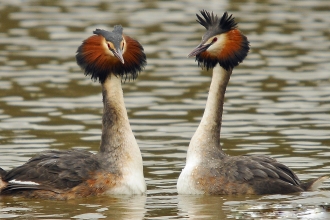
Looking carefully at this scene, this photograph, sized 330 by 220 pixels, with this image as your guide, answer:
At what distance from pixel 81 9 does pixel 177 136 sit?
12.5 meters

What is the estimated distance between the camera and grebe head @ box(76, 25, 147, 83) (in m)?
14.0

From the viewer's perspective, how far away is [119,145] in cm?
1390

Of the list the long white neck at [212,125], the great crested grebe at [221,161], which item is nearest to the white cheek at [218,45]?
the great crested grebe at [221,161]

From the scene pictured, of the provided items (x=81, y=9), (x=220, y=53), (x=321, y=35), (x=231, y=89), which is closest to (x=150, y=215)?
(x=220, y=53)

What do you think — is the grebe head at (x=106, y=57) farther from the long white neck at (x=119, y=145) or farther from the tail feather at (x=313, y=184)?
the tail feather at (x=313, y=184)

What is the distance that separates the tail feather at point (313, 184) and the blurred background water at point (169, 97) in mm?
139

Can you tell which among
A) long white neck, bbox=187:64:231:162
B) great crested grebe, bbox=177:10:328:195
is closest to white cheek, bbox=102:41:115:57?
great crested grebe, bbox=177:10:328:195

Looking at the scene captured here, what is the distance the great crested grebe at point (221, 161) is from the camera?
13.5 m

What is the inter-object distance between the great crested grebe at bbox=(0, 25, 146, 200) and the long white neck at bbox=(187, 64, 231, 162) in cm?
83

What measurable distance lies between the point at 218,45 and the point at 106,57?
1526 mm

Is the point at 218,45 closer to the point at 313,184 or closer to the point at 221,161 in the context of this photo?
the point at 221,161

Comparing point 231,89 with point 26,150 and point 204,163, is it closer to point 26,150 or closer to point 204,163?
point 26,150

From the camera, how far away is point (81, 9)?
29.1 metres

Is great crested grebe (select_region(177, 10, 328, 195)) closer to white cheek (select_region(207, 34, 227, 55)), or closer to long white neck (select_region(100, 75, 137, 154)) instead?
white cheek (select_region(207, 34, 227, 55))
